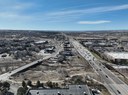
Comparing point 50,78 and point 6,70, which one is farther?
point 6,70

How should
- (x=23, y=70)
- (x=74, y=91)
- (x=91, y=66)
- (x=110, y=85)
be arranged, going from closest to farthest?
(x=74, y=91) < (x=110, y=85) < (x=23, y=70) < (x=91, y=66)

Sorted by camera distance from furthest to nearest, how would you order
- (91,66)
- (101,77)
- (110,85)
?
(91,66), (101,77), (110,85)

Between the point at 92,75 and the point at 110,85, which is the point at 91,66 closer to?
the point at 92,75

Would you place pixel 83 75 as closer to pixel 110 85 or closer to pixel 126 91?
pixel 110 85

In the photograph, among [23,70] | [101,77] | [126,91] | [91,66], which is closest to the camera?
[126,91]

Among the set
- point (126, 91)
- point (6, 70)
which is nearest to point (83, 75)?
point (126, 91)

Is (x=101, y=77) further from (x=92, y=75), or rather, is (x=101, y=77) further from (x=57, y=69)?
(x=57, y=69)

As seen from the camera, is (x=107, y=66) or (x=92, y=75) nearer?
(x=92, y=75)

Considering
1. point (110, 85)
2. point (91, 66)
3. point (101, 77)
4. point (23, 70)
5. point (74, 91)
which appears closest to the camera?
point (74, 91)

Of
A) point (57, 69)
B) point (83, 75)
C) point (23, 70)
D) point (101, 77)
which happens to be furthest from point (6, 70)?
point (101, 77)
